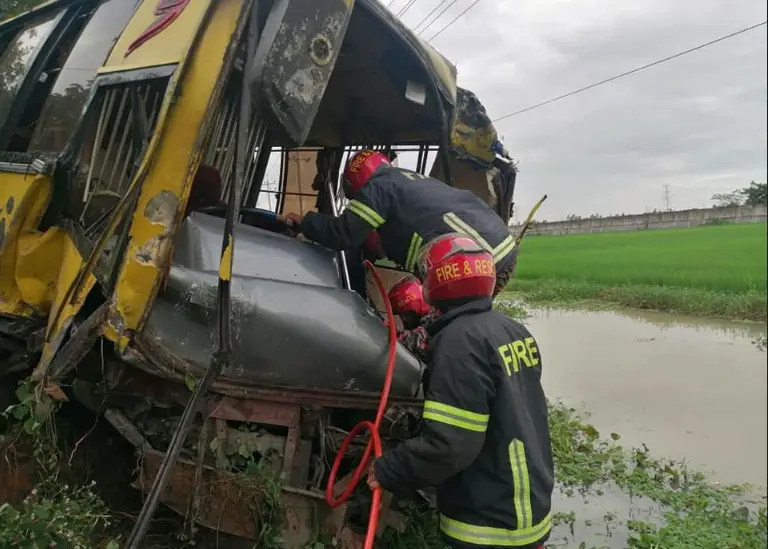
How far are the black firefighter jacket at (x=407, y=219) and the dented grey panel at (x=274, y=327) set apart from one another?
49 cm

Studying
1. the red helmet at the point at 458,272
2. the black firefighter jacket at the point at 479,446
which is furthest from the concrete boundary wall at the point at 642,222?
the black firefighter jacket at the point at 479,446

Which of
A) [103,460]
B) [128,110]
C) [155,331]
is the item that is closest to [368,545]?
[155,331]

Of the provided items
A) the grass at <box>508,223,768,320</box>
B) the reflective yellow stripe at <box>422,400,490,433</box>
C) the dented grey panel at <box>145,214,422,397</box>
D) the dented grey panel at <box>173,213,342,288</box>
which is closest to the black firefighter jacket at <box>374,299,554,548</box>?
the reflective yellow stripe at <box>422,400,490,433</box>

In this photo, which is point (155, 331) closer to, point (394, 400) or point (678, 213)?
point (394, 400)

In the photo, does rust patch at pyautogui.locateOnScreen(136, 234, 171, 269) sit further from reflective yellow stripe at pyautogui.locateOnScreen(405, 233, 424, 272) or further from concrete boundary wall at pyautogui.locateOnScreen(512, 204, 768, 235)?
concrete boundary wall at pyautogui.locateOnScreen(512, 204, 768, 235)

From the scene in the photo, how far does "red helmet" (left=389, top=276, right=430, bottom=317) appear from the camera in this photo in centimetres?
353

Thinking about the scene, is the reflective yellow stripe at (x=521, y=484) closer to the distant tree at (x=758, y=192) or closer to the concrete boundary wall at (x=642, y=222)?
the distant tree at (x=758, y=192)

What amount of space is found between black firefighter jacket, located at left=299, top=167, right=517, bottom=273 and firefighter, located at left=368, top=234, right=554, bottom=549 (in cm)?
104

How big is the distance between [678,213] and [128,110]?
56.0 ft

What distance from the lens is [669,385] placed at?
4.73 m

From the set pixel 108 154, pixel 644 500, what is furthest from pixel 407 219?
pixel 644 500

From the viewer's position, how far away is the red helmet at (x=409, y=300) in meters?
3.53

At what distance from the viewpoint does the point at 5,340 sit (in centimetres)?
315

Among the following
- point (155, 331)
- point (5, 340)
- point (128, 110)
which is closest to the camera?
point (155, 331)
